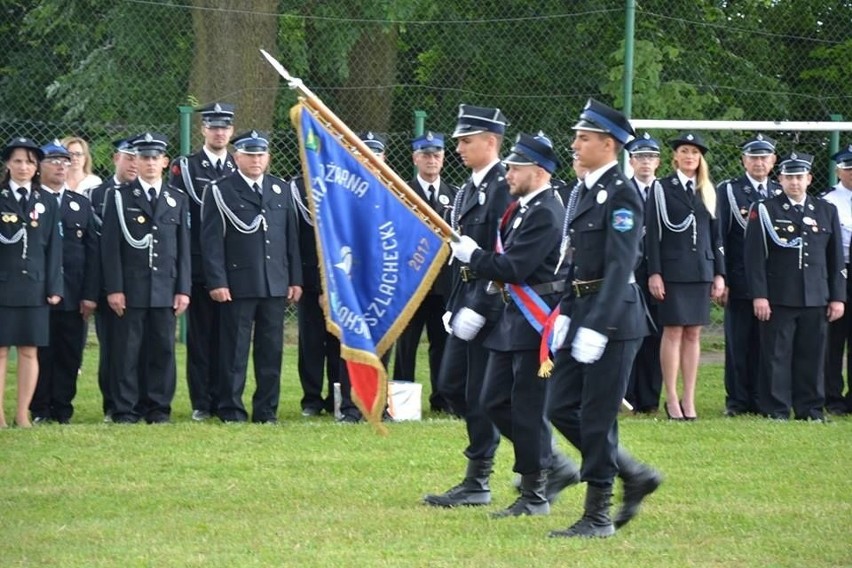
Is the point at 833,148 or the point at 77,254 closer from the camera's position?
the point at 77,254

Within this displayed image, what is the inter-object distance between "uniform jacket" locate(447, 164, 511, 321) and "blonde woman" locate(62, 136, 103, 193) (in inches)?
193

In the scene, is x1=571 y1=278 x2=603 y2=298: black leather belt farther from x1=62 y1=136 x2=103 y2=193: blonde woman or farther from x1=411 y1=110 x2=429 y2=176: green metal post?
x1=411 y1=110 x2=429 y2=176: green metal post

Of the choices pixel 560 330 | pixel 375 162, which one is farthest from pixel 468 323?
pixel 375 162

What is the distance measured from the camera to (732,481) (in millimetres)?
10180

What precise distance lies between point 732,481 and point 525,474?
1.73 m

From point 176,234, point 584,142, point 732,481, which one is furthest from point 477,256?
point 176,234

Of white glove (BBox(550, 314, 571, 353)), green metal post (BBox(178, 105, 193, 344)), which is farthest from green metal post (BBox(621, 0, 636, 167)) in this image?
white glove (BBox(550, 314, 571, 353))

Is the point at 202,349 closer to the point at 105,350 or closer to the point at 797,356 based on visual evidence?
the point at 105,350

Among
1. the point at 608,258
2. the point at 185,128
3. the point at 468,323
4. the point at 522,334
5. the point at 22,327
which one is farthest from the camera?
the point at 185,128

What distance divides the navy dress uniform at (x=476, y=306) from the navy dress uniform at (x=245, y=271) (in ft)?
11.5

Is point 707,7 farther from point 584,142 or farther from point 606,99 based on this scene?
point 584,142

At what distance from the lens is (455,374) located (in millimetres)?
9547

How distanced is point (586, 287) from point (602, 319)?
27 centimetres

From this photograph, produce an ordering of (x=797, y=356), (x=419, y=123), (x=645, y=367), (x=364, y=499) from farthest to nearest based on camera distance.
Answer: (x=419, y=123), (x=645, y=367), (x=797, y=356), (x=364, y=499)
